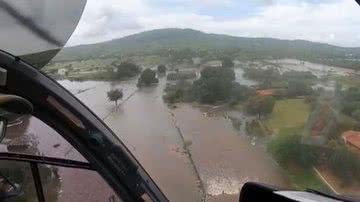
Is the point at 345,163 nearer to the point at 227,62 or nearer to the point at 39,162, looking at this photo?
the point at 227,62

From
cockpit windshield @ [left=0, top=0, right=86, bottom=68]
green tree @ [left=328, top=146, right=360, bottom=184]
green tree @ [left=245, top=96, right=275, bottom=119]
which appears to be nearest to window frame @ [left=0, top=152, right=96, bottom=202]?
cockpit windshield @ [left=0, top=0, right=86, bottom=68]

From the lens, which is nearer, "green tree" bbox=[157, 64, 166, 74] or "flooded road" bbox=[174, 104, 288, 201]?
"flooded road" bbox=[174, 104, 288, 201]

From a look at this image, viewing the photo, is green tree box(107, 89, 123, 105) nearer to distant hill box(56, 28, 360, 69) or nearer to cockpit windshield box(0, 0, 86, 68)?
distant hill box(56, 28, 360, 69)

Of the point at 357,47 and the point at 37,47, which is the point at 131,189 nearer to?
the point at 37,47

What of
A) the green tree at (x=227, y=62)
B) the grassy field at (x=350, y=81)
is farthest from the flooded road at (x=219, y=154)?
the grassy field at (x=350, y=81)

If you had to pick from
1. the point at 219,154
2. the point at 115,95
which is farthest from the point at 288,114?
the point at 115,95

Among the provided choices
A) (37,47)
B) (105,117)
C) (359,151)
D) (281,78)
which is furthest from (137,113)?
(359,151)

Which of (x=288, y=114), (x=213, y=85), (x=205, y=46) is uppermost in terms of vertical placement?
(x=205, y=46)
